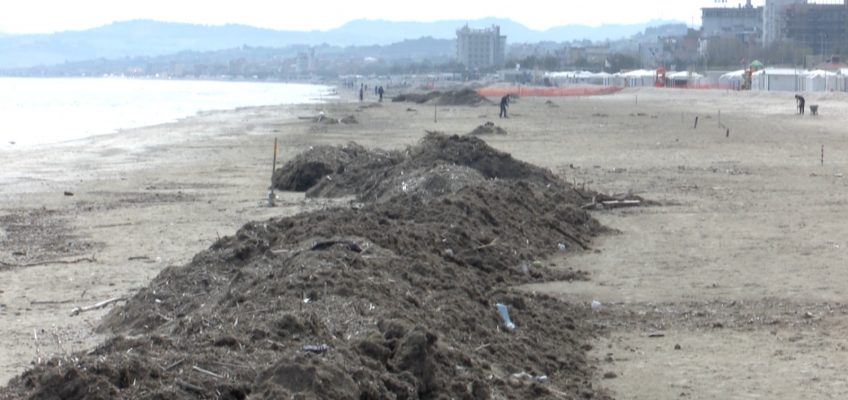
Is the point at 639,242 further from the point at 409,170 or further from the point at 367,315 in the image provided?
the point at 367,315

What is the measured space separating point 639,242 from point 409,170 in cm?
495

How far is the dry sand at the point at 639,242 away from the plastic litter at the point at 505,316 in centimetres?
75

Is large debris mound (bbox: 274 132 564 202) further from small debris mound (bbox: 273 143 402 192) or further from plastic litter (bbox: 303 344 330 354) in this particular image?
plastic litter (bbox: 303 344 330 354)

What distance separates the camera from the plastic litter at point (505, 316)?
33.2 ft

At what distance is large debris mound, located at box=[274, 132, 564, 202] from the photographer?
691 inches

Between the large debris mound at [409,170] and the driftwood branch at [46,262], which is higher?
the large debris mound at [409,170]

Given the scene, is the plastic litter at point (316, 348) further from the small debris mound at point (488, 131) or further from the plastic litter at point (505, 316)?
the small debris mound at point (488, 131)

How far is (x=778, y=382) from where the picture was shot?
347 inches

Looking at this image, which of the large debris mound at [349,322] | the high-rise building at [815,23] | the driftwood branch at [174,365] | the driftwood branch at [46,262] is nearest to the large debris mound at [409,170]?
the large debris mound at [349,322]

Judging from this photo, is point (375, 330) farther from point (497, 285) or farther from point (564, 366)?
point (497, 285)

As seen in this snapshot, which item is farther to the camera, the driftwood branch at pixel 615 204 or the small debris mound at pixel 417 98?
the small debris mound at pixel 417 98

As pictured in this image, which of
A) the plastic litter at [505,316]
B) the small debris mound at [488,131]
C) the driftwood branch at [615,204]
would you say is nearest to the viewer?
the plastic litter at [505,316]

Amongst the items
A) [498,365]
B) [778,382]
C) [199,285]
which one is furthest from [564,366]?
[199,285]

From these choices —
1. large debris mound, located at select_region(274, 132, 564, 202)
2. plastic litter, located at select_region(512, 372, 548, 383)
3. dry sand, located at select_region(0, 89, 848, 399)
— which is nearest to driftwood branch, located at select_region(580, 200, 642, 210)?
dry sand, located at select_region(0, 89, 848, 399)
